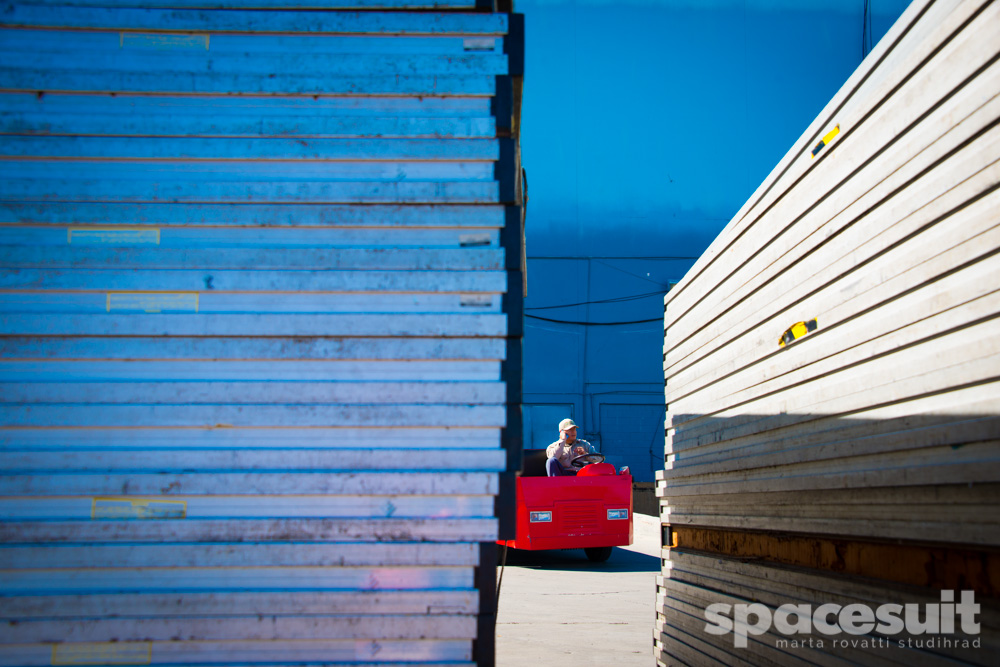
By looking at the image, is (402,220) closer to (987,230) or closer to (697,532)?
(987,230)

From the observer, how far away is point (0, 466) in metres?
2.48

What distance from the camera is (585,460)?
11.1m

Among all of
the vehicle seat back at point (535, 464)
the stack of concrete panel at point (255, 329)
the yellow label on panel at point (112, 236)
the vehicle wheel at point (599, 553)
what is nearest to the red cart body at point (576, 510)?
the vehicle wheel at point (599, 553)

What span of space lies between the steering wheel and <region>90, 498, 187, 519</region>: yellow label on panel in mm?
8967

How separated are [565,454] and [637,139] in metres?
11.1

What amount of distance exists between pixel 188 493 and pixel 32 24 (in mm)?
1767

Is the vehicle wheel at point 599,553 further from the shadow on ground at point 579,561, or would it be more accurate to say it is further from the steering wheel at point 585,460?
the steering wheel at point 585,460

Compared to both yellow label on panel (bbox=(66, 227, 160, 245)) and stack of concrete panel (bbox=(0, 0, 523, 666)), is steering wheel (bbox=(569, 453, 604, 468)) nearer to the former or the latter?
stack of concrete panel (bbox=(0, 0, 523, 666))

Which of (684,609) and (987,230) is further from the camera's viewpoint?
(684,609)

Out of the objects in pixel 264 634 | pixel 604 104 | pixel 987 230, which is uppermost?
pixel 604 104

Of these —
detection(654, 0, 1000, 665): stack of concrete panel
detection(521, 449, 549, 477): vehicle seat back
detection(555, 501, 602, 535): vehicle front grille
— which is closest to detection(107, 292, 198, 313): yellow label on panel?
detection(654, 0, 1000, 665): stack of concrete panel

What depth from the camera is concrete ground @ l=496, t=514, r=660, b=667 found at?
5250mm

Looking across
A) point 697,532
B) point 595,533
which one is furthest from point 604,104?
point 697,532

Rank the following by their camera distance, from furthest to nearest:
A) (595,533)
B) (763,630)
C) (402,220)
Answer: (595,533) → (763,630) → (402,220)
